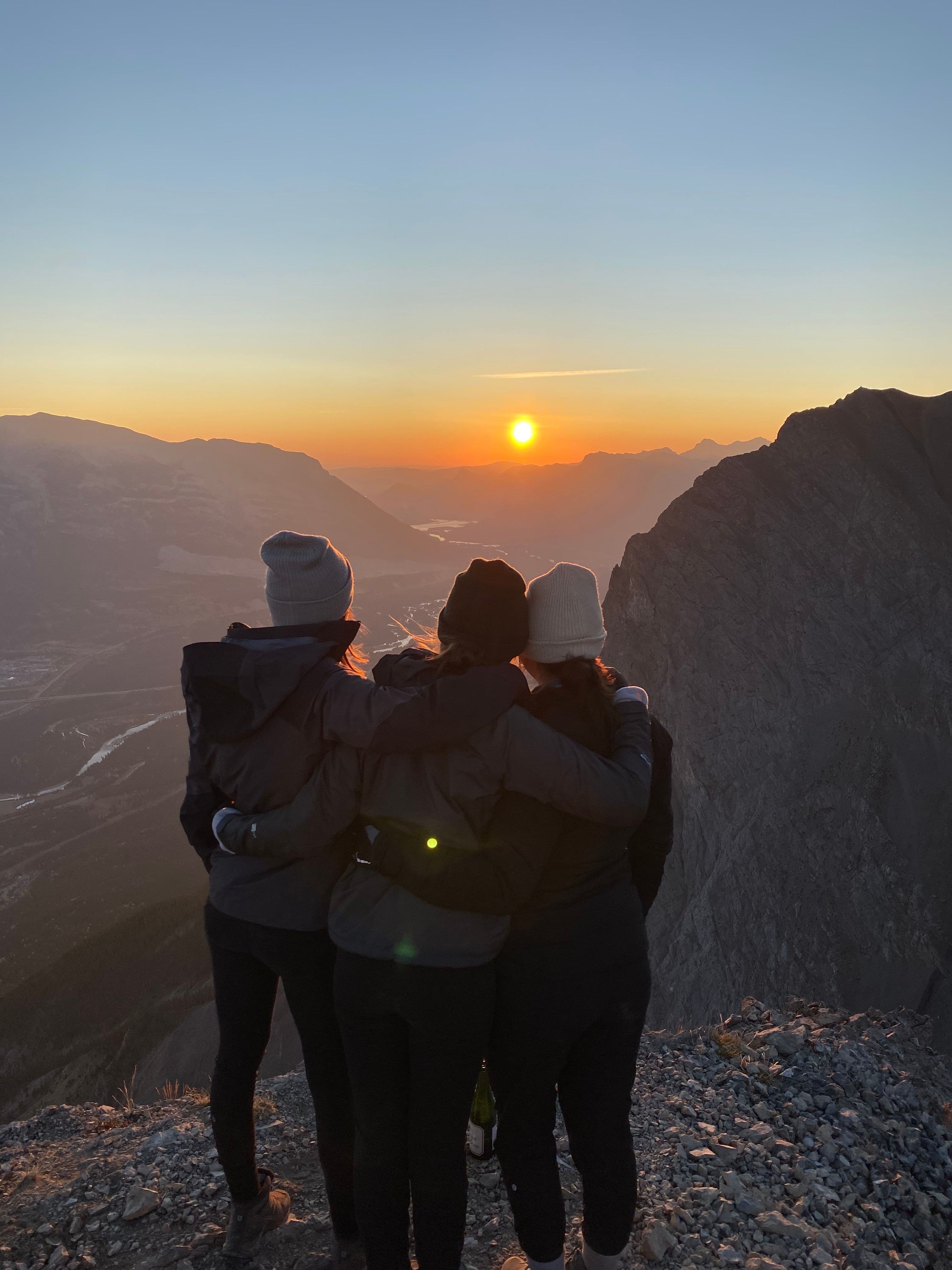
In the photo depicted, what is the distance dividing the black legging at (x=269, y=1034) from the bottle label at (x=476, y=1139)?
4.05 ft

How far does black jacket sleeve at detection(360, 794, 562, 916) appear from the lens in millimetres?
2543

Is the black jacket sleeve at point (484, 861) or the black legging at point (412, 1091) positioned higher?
the black jacket sleeve at point (484, 861)

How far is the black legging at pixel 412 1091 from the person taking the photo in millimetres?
2586

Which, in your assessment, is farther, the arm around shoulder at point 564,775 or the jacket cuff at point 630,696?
the jacket cuff at point 630,696

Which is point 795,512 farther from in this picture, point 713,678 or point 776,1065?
point 776,1065

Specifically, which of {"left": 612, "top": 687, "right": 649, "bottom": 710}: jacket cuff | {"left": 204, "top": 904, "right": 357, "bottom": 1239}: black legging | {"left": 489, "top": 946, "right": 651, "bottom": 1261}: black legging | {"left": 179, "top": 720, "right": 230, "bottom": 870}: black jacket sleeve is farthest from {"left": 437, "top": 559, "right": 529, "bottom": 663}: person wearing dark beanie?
{"left": 204, "top": 904, "right": 357, "bottom": 1239}: black legging

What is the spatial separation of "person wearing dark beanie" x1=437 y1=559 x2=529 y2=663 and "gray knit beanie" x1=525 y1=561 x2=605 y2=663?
110 millimetres

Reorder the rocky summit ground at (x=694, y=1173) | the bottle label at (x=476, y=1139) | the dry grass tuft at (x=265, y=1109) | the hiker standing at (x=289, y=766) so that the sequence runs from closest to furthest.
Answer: the hiker standing at (x=289, y=766)
the rocky summit ground at (x=694, y=1173)
the bottle label at (x=476, y=1139)
the dry grass tuft at (x=265, y=1109)

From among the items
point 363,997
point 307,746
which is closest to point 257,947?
point 363,997

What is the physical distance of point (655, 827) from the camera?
10.0 ft

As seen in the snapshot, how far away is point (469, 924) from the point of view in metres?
2.58

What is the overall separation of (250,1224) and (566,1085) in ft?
6.81

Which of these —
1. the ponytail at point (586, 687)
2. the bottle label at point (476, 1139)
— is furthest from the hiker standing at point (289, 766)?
the bottle label at point (476, 1139)

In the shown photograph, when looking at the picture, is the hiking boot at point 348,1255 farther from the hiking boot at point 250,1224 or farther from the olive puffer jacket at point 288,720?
the olive puffer jacket at point 288,720
